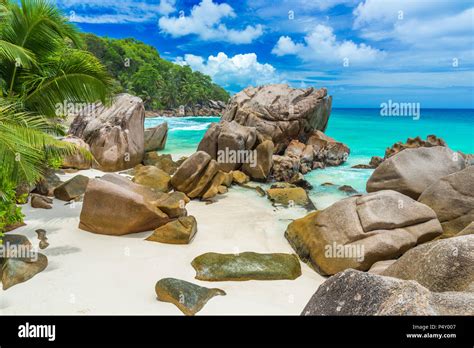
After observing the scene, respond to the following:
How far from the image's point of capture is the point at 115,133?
1501cm

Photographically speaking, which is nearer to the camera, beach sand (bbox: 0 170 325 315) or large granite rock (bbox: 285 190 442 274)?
beach sand (bbox: 0 170 325 315)

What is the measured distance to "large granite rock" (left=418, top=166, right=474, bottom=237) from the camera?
7.48 m

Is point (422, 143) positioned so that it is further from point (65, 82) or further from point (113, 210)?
point (65, 82)

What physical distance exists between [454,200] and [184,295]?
6.56 m

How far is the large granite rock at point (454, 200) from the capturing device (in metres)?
7.48

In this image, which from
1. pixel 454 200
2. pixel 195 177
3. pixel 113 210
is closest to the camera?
pixel 113 210

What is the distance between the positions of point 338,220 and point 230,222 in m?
3.44

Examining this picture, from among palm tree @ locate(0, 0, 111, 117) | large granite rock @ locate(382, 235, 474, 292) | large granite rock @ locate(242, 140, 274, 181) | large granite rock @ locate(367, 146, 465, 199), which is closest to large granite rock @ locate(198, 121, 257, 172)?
large granite rock @ locate(242, 140, 274, 181)

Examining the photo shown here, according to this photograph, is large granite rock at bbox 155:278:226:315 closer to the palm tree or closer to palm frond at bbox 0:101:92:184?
palm frond at bbox 0:101:92:184

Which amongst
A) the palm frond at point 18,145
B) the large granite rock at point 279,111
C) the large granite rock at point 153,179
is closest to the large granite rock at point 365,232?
the palm frond at point 18,145

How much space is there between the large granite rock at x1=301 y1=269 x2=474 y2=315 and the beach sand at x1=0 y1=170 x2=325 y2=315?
8.18 feet

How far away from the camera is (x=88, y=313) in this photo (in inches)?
181

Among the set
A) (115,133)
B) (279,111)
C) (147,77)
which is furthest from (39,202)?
(147,77)
